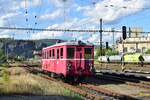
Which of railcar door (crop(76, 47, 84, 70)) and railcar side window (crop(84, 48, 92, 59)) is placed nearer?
railcar door (crop(76, 47, 84, 70))

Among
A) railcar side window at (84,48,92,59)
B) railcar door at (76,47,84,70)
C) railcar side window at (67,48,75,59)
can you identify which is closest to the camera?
railcar side window at (67,48,75,59)

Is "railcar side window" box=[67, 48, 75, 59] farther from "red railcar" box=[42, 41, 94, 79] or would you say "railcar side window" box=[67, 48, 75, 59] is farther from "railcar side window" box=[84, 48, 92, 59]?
"railcar side window" box=[84, 48, 92, 59]

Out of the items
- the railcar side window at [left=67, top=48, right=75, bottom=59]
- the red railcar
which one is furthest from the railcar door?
the railcar side window at [left=67, top=48, right=75, bottom=59]

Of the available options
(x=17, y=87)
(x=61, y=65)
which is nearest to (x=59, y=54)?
(x=61, y=65)

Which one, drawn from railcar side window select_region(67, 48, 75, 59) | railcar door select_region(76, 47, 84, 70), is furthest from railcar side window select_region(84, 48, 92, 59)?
railcar side window select_region(67, 48, 75, 59)

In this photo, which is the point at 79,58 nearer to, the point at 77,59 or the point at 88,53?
the point at 77,59

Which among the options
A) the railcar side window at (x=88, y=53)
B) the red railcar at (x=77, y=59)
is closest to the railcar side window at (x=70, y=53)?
the red railcar at (x=77, y=59)

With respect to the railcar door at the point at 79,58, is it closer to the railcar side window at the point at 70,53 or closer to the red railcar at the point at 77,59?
the red railcar at the point at 77,59

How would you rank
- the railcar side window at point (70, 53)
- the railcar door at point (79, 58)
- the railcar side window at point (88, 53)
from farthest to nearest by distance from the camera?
the railcar side window at point (88, 53) → the railcar door at point (79, 58) → the railcar side window at point (70, 53)

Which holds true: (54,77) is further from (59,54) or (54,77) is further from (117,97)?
(117,97)

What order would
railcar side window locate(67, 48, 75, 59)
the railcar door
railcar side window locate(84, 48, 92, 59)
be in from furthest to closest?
railcar side window locate(84, 48, 92, 59), the railcar door, railcar side window locate(67, 48, 75, 59)

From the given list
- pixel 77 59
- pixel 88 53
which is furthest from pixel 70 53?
pixel 88 53

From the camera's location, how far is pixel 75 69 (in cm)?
2705

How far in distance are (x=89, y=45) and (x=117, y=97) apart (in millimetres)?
8585
